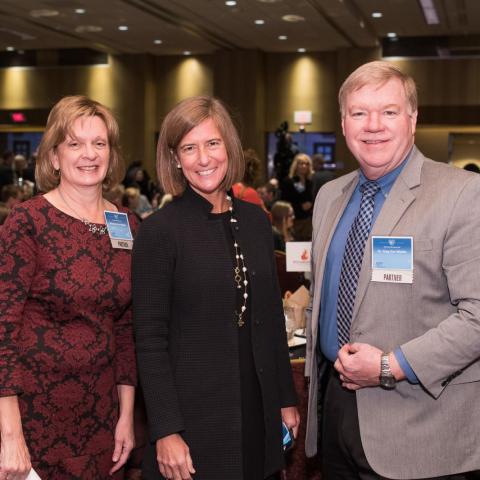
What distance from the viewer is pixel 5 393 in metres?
1.91

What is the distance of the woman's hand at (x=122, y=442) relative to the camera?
217 centimetres

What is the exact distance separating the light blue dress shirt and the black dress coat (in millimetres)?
212

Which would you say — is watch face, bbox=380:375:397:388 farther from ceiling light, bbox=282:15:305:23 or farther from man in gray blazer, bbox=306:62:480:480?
ceiling light, bbox=282:15:305:23

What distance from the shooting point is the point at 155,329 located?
6.11 ft

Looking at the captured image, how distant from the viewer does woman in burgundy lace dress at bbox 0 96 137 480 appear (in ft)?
6.37

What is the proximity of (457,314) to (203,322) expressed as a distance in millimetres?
655

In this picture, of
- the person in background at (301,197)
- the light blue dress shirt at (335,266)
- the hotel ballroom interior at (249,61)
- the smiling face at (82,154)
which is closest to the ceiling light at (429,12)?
the hotel ballroom interior at (249,61)

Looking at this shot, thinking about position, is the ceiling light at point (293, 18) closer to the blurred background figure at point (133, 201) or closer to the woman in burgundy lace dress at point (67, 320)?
the blurred background figure at point (133, 201)

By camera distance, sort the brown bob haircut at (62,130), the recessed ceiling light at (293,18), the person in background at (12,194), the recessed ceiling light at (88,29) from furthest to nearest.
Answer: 1. the recessed ceiling light at (88,29)
2. the recessed ceiling light at (293,18)
3. the person in background at (12,194)
4. the brown bob haircut at (62,130)

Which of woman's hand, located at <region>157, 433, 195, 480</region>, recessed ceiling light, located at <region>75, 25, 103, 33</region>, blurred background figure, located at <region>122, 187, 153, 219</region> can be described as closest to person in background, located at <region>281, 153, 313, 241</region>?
blurred background figure, located at <region>122, 187, 153, 219</region>

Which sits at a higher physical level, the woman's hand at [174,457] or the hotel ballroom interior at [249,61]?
the hotel ballroom interior at [249,61]

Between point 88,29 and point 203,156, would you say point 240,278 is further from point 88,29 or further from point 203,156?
point 88,29

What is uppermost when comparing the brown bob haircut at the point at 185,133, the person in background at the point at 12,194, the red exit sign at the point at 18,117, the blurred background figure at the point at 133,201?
the red exit sign at the point at 18,117

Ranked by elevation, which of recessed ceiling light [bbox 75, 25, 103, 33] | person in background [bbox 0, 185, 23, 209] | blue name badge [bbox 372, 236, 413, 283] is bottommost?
person in background [bbox 0, 185, 23, 209]
